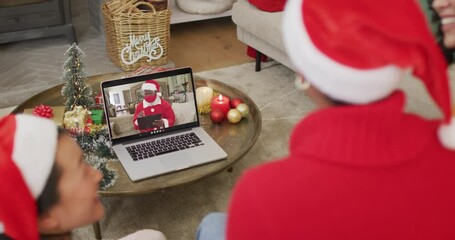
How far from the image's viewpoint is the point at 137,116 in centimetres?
192

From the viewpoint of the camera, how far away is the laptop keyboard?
185 cm

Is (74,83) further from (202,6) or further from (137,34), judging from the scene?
(202,6)

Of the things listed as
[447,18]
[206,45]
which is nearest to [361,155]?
[447,18]

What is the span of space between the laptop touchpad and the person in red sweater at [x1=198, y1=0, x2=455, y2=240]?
96cm

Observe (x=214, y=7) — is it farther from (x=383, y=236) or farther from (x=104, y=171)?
(x=383, y=236)

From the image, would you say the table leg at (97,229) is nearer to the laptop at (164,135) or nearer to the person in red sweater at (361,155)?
the laptop at (164,135)

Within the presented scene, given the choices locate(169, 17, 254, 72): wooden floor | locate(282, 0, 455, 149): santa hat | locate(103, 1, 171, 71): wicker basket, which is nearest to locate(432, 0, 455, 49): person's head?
locate(282, 0, 455, 149): santa hat

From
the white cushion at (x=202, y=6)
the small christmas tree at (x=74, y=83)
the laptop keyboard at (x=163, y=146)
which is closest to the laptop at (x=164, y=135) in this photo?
the laptop keyboard at (x=163, y=146)

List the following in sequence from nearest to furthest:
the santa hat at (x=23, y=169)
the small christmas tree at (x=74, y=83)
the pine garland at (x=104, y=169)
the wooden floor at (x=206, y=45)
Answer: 1. the santa hat at (x=23, y=169)
2. the pine garland at (x=104, y=169)
3. the small christmas tree at (x=74, y=83)
4. the wooden floor at (x=206, y=45)

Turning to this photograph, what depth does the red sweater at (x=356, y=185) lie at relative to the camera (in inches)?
30.6

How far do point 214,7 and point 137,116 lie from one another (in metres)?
2.07

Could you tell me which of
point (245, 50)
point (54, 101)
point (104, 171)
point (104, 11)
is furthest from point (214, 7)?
point (104, 171)

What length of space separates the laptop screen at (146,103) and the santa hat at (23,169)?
921 millimetres

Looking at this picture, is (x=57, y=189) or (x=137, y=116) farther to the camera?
(x=137, y=116)
